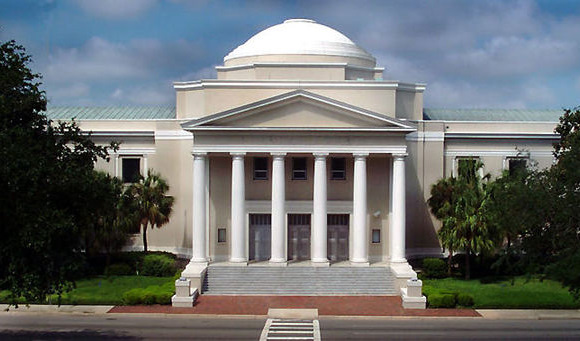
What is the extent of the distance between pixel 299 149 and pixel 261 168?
3907mm

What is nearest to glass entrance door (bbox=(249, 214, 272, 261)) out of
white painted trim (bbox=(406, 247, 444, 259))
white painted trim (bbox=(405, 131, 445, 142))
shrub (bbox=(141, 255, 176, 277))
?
shrub (bbox=(141, 255, 176, 277))

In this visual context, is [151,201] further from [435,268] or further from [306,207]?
[435,268]

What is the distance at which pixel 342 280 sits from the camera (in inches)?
1467

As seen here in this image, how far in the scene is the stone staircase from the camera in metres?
36.4

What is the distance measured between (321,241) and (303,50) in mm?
13137

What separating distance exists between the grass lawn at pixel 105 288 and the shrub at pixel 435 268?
14594mm

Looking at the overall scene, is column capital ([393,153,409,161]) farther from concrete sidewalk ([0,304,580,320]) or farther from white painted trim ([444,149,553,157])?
concrete sidewalk ([0,304,580,320])

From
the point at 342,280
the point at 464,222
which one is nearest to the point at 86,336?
the point at 342,280

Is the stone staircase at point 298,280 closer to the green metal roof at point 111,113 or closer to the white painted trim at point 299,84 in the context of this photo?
the white painted trim at point 299,84

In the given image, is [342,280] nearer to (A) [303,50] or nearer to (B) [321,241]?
(B) [321,241]

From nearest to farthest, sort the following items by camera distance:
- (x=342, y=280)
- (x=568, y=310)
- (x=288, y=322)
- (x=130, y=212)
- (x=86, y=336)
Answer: (x=86, y=336) → (x=288, y=322) → (x=568, y=310) → (x=342, y=280) → (x=130, y=212)

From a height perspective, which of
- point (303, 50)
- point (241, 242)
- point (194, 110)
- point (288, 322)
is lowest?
point (288, 322)

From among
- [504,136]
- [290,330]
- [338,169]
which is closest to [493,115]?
[504,136]

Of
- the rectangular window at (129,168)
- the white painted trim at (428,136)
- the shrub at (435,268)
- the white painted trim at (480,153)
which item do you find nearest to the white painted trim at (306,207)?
the shrub at (435,268)
